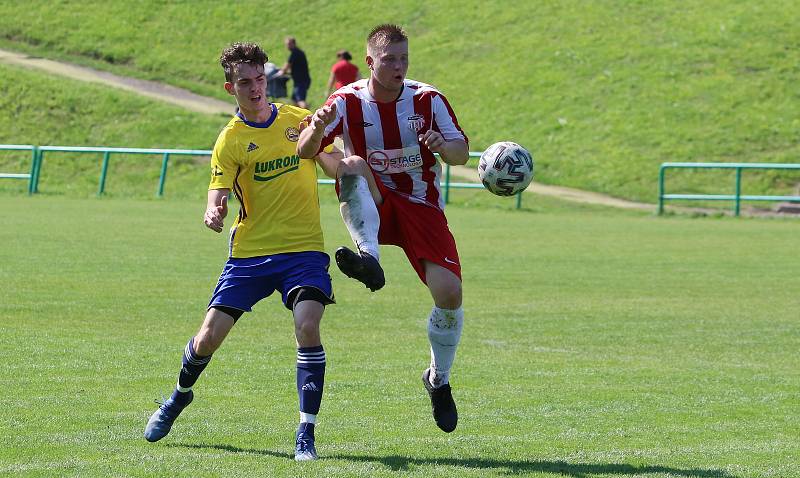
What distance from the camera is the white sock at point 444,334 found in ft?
24.9

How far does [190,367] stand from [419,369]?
9.49 ft

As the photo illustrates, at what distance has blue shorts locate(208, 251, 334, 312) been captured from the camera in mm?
6953

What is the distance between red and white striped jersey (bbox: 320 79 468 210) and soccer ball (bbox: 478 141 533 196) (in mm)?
246

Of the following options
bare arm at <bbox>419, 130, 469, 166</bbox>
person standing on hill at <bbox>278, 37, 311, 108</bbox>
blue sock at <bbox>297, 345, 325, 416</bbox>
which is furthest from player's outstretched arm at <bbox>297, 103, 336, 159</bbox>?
person standing on hill at <bbox>278, 37, 311, 108</bbox>

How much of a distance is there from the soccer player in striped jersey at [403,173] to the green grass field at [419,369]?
2.07 feet

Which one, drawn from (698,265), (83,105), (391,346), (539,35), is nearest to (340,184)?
(391,346)

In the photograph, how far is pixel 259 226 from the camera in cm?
710

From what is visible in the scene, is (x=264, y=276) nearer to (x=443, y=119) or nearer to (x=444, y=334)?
(x=444, y=334)

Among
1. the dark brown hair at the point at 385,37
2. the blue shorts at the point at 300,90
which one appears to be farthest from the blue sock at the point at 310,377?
the blue shorts at the point at 300,90

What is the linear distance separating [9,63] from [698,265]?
29.0 metres

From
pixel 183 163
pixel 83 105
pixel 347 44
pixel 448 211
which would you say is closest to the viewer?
pixel 448 211

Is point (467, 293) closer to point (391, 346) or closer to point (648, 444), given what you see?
point (391, 346)

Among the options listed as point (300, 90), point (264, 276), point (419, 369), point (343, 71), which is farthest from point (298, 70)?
point (264, 276)

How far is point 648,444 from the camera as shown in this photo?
7.20 m
